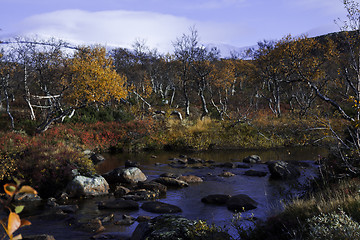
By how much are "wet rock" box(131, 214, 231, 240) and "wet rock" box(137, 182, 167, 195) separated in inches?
199

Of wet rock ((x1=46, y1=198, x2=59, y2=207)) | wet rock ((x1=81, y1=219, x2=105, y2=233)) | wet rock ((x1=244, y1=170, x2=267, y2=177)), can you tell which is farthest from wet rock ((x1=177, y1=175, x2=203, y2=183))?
wet rock ((x1=81, y1=219, x2=105, y2=233))

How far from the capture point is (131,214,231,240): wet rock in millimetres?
6688

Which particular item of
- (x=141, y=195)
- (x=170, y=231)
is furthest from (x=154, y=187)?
(x=170, y=231)

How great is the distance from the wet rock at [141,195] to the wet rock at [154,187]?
13.1 inches

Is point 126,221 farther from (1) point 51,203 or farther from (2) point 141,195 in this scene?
(1) point 51,203

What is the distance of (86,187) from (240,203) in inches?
248

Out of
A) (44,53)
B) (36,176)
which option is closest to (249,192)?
(36,176)

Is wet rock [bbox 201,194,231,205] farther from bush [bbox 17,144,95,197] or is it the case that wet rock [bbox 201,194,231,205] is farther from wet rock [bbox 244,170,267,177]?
bush [bbox 17,144,95,197]

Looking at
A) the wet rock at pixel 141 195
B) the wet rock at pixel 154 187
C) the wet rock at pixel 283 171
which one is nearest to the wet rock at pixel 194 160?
the wet rock at pixel 283 171

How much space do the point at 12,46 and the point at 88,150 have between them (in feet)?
55.7

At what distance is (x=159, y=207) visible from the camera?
10.5m

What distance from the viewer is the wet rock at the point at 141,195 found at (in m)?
11.8

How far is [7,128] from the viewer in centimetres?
2244

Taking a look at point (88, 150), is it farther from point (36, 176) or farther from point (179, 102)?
point (179, 102)
